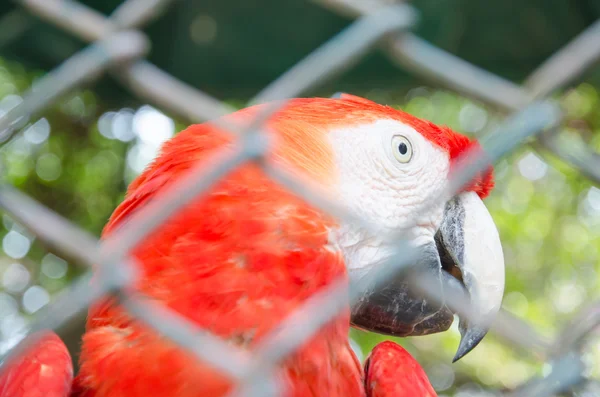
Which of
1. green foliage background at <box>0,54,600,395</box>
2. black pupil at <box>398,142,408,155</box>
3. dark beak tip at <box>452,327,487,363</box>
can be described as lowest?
green foliage background at <box>0,54,600,395</box>

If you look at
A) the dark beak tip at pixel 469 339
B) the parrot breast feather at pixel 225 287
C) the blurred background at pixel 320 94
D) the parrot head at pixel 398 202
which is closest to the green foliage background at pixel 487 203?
the blurred background at pixel 320 94

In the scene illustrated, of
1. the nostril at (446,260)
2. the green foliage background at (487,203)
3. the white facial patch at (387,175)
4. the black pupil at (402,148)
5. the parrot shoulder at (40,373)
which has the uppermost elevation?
the black pupil at (402,148)

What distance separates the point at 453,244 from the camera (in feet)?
3.72

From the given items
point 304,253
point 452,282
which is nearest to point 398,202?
point 452,282

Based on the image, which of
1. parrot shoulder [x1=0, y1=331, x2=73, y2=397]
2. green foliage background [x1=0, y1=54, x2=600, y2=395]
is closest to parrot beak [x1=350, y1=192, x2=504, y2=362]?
parrot shoulder [x1=0, y1=331, x2=73, y2=397]

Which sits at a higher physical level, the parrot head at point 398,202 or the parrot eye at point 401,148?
the parrot eye at point 401,148

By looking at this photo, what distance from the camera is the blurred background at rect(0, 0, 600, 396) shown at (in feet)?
6.07

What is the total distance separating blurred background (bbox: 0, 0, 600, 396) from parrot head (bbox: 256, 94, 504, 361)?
0.14 m

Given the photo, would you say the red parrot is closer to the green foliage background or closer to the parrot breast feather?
the parrot breast feather

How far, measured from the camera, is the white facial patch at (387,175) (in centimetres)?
111

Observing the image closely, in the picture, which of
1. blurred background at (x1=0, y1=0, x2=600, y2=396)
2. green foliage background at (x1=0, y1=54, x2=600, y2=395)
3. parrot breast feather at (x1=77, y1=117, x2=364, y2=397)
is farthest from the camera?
green foliage background at (x1=0, y1=54, x2=600, y2=395)

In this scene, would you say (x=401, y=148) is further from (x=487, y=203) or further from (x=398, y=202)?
(x=487, y=203)

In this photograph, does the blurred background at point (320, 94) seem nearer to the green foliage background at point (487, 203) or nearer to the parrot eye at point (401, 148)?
the green foliage background at point (487, 203)

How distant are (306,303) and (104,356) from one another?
0.31m
